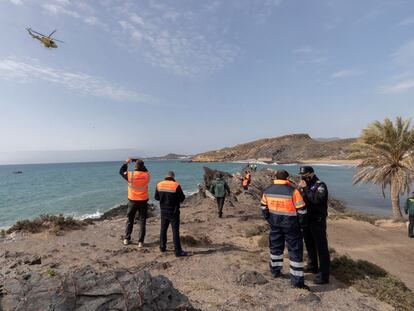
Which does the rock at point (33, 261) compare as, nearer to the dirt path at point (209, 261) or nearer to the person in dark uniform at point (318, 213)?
the dirt path at point (209, 261)

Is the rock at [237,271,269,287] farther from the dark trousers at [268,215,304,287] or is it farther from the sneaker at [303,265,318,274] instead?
the sneaker at [303,265,318,274]

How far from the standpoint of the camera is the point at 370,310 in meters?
5.42

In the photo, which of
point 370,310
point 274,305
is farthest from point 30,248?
→ point 370,310

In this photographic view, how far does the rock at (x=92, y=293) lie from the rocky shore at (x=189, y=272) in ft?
0.04

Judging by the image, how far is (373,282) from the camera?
6.64 metres

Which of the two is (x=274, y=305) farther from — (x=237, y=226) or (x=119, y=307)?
(x=237, y=226)

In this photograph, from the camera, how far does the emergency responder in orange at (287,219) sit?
6.05 meters

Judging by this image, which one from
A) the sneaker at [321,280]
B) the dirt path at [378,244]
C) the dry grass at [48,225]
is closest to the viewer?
the sneaker at [321,280]

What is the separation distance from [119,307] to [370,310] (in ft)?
15.4

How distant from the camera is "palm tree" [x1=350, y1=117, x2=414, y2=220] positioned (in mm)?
18125

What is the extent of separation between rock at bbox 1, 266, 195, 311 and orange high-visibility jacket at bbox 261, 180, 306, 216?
2979mm

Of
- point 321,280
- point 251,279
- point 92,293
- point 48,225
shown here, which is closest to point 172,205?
point 251,279

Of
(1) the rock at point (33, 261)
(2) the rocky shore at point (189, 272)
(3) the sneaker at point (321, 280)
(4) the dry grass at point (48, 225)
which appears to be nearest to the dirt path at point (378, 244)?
(2) the rocky shore at point (189, 272)

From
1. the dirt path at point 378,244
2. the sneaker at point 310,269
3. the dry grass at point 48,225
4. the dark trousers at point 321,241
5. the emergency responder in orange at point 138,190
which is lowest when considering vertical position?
the dirt path at point 378,244
